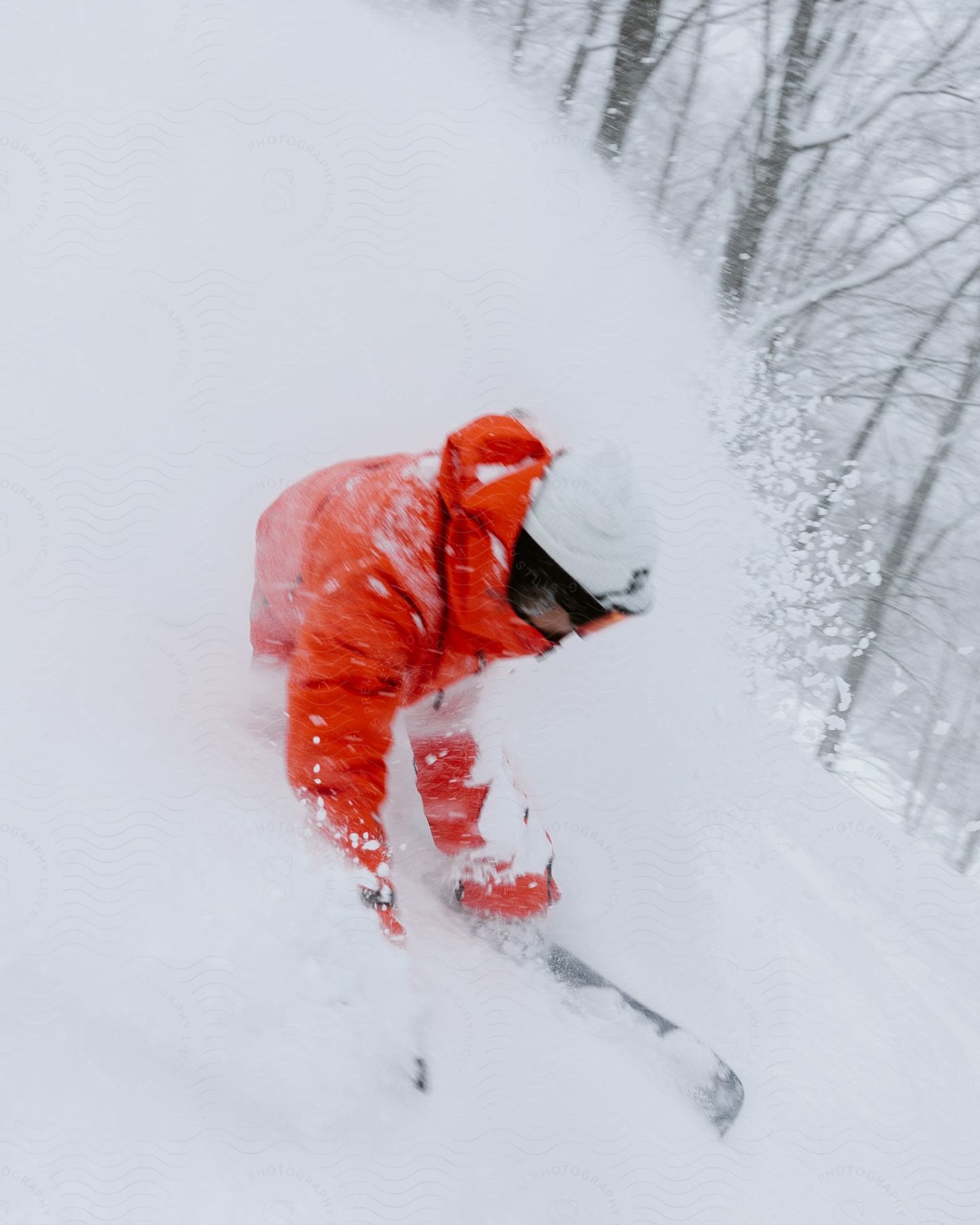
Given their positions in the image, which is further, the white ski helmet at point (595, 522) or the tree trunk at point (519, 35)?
the tree trunk at point (519, 35)

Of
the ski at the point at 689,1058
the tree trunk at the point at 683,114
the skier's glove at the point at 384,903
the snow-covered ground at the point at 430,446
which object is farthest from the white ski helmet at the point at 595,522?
the tree trunk at the point at 683,114

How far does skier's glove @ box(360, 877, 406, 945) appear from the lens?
138 centimetres

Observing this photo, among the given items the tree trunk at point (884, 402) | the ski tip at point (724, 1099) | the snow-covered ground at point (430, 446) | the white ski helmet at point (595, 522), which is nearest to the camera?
the white ski helmet at point (595, 522)

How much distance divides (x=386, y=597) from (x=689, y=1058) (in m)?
1.28

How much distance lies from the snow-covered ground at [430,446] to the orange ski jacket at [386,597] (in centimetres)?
47

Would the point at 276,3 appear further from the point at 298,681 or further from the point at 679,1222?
the point at 679,1222

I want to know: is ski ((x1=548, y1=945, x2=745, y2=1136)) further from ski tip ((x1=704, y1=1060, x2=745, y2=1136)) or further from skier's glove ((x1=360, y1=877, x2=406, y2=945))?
skier's glove ((x1=360, y1=877, x2=406, y2=945))

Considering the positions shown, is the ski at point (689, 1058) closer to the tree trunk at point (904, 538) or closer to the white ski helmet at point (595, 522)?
the tree trunk at point (904, 538)

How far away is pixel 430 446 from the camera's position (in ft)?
6.63

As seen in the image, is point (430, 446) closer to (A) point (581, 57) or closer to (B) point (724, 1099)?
(A) point (581, 57)

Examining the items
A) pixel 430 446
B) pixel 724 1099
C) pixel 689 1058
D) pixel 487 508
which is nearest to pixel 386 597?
pixel 487 508

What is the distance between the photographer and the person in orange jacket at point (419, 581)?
1100 mm

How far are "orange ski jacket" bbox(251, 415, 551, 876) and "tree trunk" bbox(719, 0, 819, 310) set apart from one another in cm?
126

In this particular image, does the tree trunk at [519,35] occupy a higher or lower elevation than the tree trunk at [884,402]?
higher
